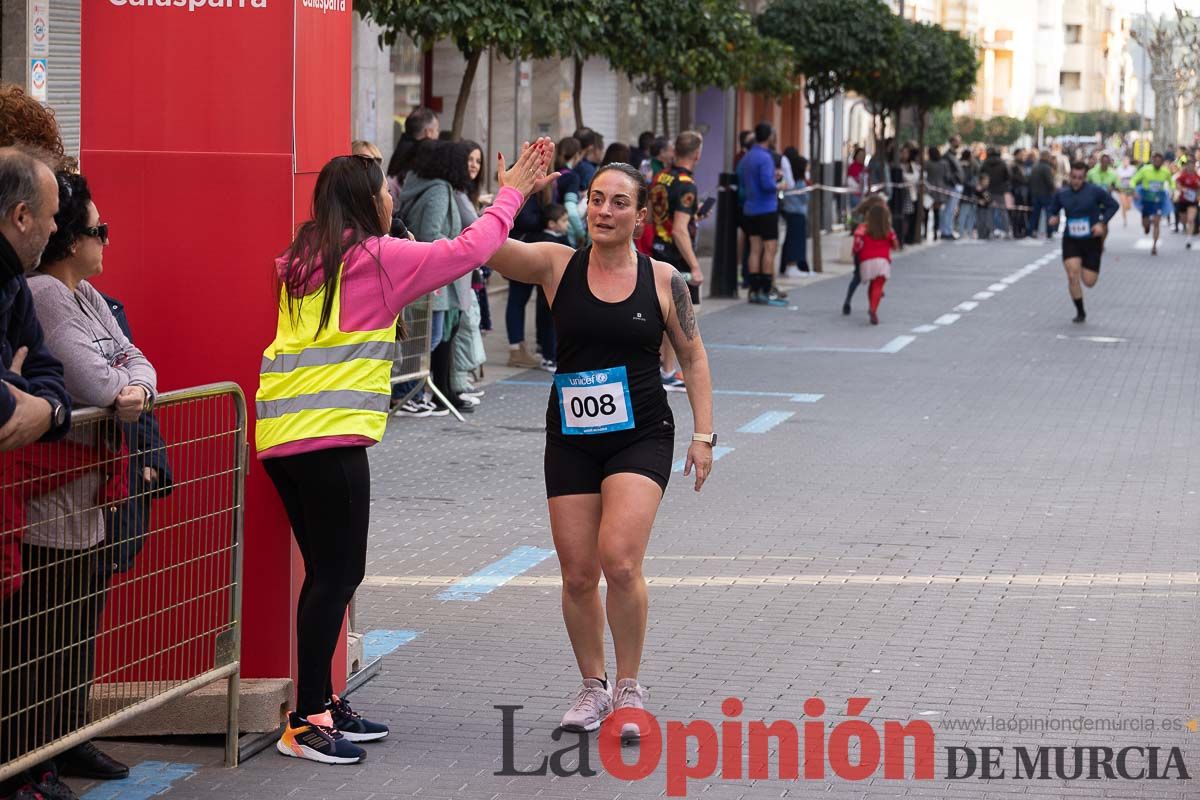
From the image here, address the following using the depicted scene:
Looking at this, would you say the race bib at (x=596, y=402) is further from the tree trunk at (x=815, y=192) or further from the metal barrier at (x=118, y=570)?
the tree trunk at (x=815, y=192)

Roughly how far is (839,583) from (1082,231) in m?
13.0

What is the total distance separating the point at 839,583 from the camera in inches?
318

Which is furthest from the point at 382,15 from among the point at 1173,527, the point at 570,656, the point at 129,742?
the point at 129,742

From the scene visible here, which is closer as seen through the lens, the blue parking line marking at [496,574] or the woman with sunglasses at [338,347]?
the woman with sunglasses at [338,347]

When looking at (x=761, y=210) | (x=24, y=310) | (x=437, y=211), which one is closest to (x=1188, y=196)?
(x=761, y=210)

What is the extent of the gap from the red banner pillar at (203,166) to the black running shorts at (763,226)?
1548cm

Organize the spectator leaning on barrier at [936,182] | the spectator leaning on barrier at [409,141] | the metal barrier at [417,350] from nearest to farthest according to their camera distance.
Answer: the metal barrier at [417,350]
the spectator leaning on barrier at [409,141]
the spectator leaning on barrier at [936,182]

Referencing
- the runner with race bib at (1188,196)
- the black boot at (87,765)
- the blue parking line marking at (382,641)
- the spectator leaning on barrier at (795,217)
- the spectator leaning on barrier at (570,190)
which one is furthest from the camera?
the runner with race bib at (1188,196)

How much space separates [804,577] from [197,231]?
11.1 ft

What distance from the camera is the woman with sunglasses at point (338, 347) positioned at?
549 cm

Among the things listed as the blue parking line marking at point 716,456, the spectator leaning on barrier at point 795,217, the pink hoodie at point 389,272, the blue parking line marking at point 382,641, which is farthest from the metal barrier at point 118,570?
the spectator leaning on barrier at point 795,217

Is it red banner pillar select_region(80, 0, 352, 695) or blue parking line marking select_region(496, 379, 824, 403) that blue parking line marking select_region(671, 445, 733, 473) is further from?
red banner pillar select_region(80, 0, 352, 695)

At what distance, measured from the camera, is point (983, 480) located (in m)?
10.7

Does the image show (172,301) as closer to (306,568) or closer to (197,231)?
(197,231)
